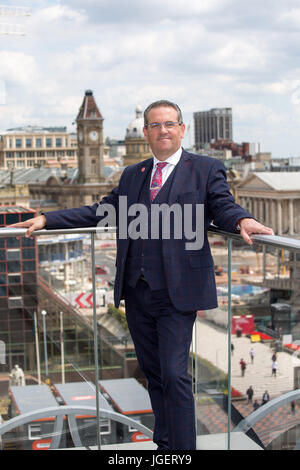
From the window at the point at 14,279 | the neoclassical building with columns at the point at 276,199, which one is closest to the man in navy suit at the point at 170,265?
the window at the point at 14,279

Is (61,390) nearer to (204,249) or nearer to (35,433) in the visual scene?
(35,433)

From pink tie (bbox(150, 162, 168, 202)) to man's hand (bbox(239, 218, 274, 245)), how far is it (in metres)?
0.43

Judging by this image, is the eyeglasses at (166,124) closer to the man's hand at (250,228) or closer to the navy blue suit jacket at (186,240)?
the navy blue suit jacket at (186,240)

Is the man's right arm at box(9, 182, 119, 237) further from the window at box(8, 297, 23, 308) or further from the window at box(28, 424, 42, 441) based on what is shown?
the window at box(8, 297, 23, 308)

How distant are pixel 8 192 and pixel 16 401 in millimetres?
73291

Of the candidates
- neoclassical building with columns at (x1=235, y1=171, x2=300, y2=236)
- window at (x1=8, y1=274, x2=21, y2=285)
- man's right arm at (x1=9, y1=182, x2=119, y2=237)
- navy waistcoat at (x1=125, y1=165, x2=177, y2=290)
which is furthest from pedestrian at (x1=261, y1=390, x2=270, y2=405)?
neoclassical building with columns at (x1=235, y1=171, x2=300, y2=236)

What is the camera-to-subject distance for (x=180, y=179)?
3143 millimetres

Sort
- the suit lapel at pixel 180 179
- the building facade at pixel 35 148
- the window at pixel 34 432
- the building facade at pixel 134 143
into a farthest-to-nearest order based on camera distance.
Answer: the building facade at pixel 35 148, the building facade at pixel 134 143, the window at pixel 34 432, the suit lapel at pixel 180 179

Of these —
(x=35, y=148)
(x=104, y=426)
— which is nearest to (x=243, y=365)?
(x=104, y=426)

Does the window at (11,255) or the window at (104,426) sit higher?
the window at (11,255)

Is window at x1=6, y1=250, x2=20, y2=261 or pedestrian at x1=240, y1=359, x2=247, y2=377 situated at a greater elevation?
window at x1=6, y1=250, x2=20, y2=261

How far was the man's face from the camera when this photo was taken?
10.4ft

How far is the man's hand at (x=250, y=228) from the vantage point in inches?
118

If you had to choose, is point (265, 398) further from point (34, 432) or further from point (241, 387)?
point (34, 432)
